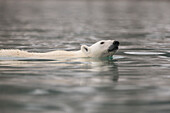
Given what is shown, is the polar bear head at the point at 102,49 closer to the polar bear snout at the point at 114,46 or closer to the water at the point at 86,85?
the polar bear snout at the point at 114,46

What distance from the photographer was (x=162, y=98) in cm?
898

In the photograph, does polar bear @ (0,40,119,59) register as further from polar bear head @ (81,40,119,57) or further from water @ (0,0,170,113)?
water @ (0,0,170,113)

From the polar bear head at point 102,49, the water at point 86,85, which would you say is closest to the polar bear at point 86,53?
the polar bear head at point 102,49

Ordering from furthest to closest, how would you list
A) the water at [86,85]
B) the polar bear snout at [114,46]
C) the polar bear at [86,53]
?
1. the polar bear at [86,53]
2. the polar bear snout at [114,46]
3. the water at [86,85]

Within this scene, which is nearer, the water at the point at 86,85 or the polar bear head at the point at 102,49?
the water at the point at 86,85

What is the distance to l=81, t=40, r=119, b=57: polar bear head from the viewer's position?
559 inches

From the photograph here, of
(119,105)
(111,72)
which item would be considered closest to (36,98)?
(119,105)

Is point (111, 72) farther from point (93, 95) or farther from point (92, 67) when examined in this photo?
point (93, 95)

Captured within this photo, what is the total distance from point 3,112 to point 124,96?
106 inches

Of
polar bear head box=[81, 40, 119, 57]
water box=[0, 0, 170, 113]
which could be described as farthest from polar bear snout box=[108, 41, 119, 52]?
water box=[0, 0, 170, 113]

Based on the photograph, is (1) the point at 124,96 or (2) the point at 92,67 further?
(2) the point at 92,67

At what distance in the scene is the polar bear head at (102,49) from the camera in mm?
14188

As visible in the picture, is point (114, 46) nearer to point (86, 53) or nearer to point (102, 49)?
point (102, 49)

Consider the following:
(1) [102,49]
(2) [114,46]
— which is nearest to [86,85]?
(2) [114,46]
